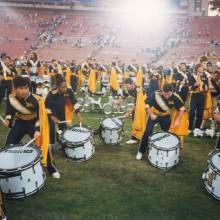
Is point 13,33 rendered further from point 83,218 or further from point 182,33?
point 83,218

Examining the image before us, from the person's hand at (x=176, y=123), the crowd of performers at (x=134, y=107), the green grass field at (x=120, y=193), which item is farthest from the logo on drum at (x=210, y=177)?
the person's hand at (x=176, y=123)

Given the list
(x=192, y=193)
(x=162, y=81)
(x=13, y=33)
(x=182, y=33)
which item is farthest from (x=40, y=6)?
(x=192, y=193)

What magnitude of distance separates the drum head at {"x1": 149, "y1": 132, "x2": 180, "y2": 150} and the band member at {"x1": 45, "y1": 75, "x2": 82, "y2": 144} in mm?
1615

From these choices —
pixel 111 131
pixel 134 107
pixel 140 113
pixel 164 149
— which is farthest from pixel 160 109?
pixel 111 131

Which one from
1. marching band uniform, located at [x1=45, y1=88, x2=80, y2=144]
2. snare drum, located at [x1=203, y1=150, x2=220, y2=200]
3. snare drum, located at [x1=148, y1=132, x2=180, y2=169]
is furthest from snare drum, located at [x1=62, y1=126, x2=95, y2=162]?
snare drum, located at [x1=203, y1=150, x2=220, y2=200]

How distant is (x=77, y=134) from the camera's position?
21.3ft

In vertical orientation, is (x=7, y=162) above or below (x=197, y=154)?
above

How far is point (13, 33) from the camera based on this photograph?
43469mm

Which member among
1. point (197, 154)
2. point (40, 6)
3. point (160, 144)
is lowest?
point (197, 154)

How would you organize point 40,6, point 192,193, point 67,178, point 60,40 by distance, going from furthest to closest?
point 40,6, point 60,40, point 67,178, point 192,193

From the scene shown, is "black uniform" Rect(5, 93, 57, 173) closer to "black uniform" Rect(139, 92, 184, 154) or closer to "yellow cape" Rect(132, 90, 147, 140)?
"black uniform" Rect(139, 92, 184, 154)

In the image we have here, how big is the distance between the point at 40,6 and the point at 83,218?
46.3 metres

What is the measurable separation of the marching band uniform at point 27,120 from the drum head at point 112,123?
201cm

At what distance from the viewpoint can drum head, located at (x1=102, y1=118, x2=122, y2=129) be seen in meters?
7.64
